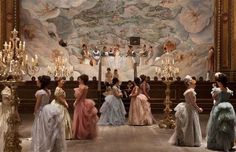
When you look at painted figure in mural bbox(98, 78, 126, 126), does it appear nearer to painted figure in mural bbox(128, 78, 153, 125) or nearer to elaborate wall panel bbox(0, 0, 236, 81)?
painted figure in mural bbox(128, 78, 153, 125)

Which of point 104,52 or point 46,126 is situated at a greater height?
point 104,52

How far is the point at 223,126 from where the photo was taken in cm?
1053

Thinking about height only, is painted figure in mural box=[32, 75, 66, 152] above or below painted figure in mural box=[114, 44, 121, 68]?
below

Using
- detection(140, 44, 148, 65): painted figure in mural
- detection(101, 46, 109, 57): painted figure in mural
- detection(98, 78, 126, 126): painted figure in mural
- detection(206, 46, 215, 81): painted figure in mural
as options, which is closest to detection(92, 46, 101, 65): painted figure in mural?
detection(101, 46, 109, 57): painted figure in mural

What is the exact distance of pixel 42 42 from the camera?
25.4 metres

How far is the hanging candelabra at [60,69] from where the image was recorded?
23281mm

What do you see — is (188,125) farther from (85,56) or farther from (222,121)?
(85,56)

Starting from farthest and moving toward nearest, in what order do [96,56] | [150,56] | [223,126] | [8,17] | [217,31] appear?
[150,56], [96,56], [217,31], [8,17], [223,126]

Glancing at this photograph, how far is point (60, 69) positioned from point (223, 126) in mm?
14119

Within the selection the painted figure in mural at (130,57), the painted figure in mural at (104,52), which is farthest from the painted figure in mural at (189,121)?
the painted figure in mural at (104,52)

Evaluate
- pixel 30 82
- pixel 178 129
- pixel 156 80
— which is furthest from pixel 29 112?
pixel 178 129

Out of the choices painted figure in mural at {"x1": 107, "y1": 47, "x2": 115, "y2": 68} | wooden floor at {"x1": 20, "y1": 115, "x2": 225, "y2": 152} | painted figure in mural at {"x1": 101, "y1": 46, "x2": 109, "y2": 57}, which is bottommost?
wooden floor at {"x1": 20, "y1": 115, "x2": 225, "y2": 152}

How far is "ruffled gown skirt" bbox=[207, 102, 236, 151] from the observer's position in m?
10.6

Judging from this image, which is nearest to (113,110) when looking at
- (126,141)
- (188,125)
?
(126,141)
